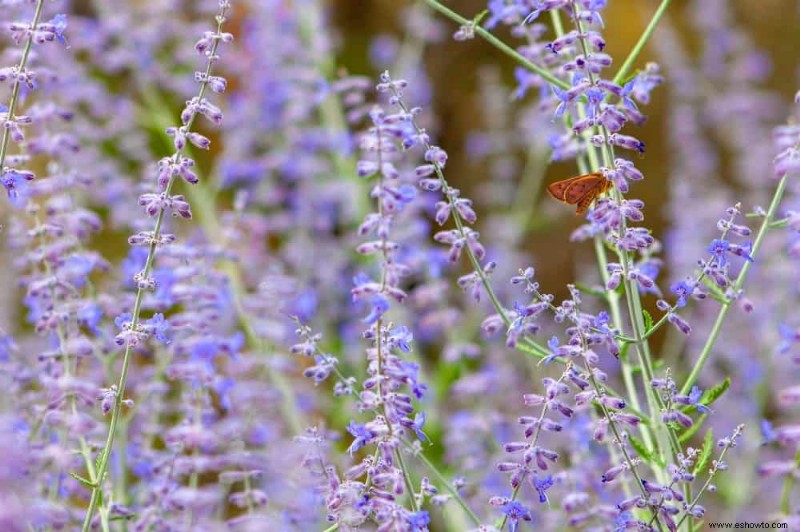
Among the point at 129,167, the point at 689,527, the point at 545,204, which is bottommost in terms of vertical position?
the point at 689,527

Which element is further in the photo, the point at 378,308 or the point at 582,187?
the point at 582,187

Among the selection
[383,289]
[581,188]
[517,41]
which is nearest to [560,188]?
[581,188]

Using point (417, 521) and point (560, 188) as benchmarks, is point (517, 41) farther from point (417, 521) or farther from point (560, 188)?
point (417, 521)

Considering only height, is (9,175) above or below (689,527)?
above

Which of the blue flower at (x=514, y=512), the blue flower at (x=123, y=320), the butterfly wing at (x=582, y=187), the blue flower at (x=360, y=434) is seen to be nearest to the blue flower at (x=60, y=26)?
the blue flower at (x=123, y=320)

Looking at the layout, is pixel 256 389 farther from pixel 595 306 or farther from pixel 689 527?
pixel 595 306

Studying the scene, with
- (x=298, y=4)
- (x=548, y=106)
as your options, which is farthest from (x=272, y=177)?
(x=548, y=106)

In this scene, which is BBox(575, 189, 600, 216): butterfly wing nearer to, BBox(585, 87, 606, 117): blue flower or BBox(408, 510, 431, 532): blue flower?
BBox(585, 87, 606, 117): blue flower

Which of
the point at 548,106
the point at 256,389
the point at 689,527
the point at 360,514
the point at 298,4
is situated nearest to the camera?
the point at 360,514
